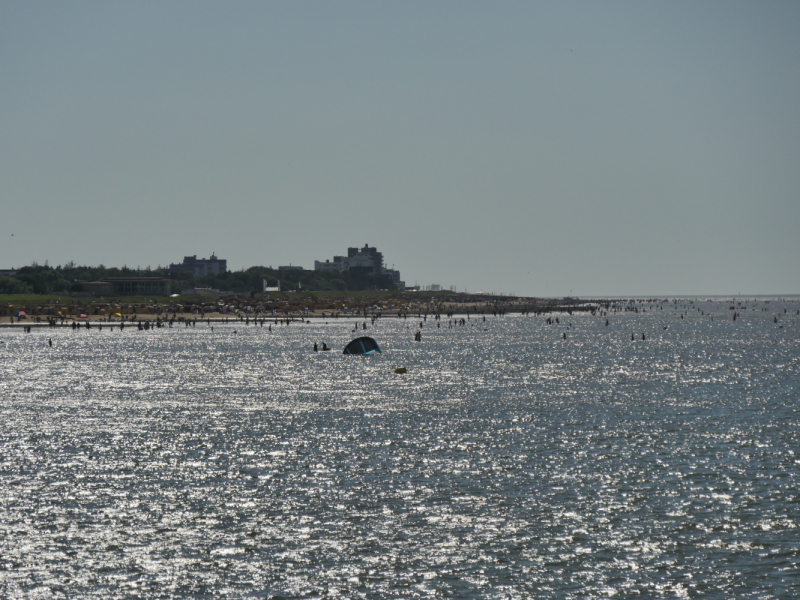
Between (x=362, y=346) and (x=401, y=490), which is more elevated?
(x=362, y=346)

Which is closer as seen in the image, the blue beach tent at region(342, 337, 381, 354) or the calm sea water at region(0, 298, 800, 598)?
the calm sea water at region(0, 298, 800, 598)

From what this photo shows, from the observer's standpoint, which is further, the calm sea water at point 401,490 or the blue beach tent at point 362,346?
the blue beach tent at point 362,346

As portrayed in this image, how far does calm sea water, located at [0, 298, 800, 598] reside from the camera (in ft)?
67.1

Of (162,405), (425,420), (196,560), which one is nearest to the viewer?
(196,560)

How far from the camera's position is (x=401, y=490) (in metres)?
29.1

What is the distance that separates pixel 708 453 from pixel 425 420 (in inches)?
640

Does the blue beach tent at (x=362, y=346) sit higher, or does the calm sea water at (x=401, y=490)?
the blue beach tent at (x=362, y=346)

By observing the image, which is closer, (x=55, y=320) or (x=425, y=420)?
(x=425, y=420)

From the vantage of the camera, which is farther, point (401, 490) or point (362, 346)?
point (362, 346)

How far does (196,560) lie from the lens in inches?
850

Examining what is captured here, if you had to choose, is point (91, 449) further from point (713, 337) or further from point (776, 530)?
point (713, 337)

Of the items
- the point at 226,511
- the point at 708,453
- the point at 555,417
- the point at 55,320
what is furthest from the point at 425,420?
the point at 55,320

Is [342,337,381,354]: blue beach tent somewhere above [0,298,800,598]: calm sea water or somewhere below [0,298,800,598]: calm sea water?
above

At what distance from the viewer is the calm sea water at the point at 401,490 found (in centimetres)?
2045
